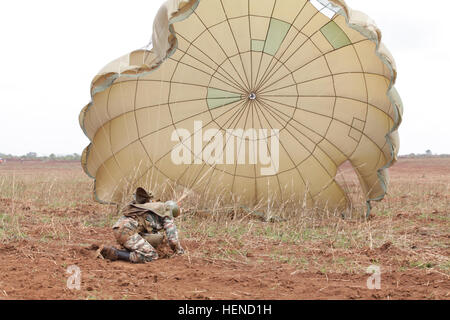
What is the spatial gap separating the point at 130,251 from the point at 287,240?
7.26 ft

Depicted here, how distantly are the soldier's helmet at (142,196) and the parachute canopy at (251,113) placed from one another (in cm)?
248

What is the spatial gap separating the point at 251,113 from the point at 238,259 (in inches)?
178

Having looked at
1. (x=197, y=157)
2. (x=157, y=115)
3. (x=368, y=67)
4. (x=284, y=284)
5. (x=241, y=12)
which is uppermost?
(x=241, y=12)

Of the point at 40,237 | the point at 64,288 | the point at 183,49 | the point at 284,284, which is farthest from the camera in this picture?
the point at 183,49

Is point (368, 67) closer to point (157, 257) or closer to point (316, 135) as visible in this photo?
point (316, 135)

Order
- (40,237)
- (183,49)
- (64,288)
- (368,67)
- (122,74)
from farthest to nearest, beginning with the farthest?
(183,49) → (368,67) → (122,74) → (40,237) → (64,288)

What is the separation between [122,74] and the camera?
6484 mm

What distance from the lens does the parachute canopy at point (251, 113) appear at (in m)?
A: 8.17

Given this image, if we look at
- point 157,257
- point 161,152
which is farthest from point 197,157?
point 157,257

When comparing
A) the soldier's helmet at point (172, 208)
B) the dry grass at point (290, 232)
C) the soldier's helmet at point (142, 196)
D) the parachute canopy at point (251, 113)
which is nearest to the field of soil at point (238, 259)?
the dry grass at point (290, 232)

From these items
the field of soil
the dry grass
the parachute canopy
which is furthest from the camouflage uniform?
the parachute canopy

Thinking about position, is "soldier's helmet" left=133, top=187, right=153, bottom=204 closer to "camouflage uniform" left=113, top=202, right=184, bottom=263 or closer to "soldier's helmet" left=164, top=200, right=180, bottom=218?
"camouflage uniform" left=113, top=202, right=184, bottom=263

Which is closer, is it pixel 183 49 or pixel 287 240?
pixel 287 240

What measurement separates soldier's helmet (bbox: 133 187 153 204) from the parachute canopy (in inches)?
97.6
